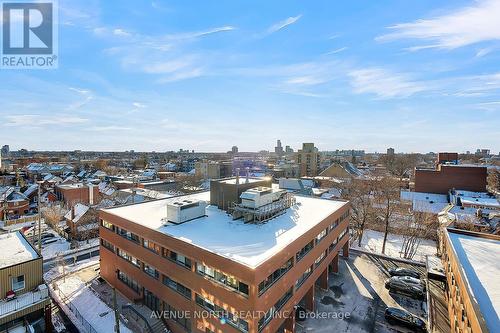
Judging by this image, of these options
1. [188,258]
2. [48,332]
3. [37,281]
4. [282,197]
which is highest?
[282,197]

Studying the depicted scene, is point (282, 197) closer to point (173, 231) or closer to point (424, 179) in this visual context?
point (173, 231)

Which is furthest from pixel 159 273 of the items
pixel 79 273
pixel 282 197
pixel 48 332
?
pixel 79 273

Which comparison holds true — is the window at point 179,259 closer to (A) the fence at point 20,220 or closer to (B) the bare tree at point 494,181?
(A) the fence at point 20,220

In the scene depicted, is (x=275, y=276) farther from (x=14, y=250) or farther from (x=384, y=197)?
(x=384, y=197)

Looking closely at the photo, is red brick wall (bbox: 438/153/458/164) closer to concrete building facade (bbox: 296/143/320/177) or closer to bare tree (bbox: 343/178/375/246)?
bare tree (bbox: 343/178/375/246)

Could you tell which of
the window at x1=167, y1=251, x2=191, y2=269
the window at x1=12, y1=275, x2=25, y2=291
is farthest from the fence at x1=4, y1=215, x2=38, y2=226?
the window at x1=167, y1=251, x2=191, y2=269

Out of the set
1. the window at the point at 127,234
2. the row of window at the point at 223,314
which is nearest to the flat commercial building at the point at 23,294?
the window at the point at 127,234

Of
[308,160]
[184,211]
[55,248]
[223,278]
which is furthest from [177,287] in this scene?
[308,160]
